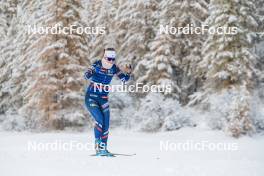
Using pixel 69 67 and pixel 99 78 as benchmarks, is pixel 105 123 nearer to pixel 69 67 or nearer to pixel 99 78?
pixel 99 78

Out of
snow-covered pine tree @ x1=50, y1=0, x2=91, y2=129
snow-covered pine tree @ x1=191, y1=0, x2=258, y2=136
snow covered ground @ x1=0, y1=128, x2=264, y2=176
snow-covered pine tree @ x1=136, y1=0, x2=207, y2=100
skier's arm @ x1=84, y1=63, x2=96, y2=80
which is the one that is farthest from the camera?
snow-covered pine tree @ x1=136, y1=0, x2=207, y2=100

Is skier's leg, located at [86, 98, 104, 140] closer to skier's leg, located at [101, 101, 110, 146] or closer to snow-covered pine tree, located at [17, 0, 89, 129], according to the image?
skier's leg, located at [101, 101, 110, 146]

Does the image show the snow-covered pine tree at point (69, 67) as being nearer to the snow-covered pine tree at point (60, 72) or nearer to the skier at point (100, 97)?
the snow-covered pine tree at point (60, 72)

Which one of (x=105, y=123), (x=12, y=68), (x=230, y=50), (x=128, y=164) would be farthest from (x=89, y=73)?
(x=12, y=68)

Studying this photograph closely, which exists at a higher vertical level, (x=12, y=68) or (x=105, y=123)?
(x=12, y=68)

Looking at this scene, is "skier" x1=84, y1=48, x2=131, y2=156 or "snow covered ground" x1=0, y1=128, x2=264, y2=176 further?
"skier" x1=84, y1=48, x2=131, y2=156

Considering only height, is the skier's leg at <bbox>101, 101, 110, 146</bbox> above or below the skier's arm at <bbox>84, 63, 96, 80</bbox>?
below

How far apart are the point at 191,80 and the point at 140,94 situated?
3.41 metres

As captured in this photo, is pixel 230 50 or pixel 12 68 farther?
pixel 12 68

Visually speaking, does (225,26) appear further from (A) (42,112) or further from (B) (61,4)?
(A) (42,112)

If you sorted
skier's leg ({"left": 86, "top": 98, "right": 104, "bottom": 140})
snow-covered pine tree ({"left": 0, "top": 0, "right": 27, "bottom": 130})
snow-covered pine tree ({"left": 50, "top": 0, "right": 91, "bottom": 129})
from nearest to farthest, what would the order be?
1. skier's leg ({"left": 86, "top": 98, "right": 104, "bottom": 140})
2. snow-covered pine tree ({"left": 50, "top": 0, "right": 91, "bottom": 129})
3. snow-covered pine tree ({"left": 0, "top": 0, "right": 27, "bottom": 130})

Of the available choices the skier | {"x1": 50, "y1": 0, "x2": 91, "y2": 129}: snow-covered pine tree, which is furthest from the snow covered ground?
{"x1": 50, "y1": 0, "x2": 91, "y2": 129}: snow-covered pine tree

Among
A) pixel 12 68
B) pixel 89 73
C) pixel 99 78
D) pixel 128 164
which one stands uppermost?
pixel 12 68

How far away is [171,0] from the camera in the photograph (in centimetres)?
2291
